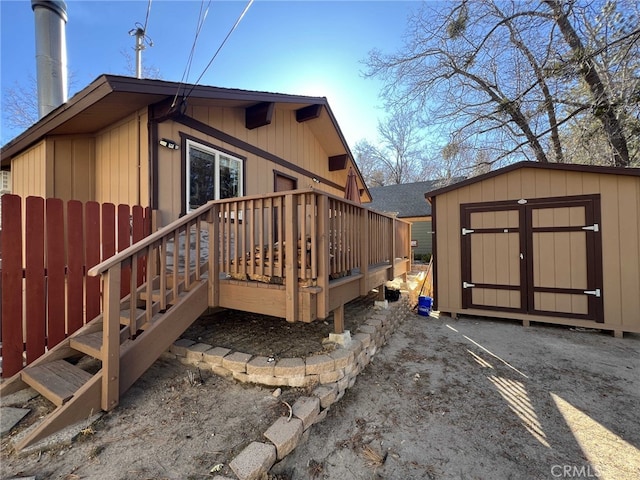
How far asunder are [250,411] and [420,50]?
11373mm

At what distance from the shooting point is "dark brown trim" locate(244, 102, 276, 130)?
518cm

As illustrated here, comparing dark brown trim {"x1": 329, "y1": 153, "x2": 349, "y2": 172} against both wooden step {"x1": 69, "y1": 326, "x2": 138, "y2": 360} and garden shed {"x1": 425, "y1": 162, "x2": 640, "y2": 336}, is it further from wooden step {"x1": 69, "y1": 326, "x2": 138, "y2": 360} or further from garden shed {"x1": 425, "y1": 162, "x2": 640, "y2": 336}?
wooden step {"x1": 69, "y1": 326, "x2": 138, "y2": 360}

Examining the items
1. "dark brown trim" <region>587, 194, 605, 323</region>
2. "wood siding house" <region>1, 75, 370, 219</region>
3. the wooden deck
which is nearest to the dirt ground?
the wooden deck

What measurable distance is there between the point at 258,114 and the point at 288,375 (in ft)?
15.0

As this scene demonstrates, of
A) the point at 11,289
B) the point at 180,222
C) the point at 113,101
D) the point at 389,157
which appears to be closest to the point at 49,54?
the point at 113,101

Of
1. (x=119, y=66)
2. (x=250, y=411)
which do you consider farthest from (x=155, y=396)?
(x=119, y=66)

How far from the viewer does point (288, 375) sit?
2.60 metres

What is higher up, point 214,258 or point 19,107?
point 19,107

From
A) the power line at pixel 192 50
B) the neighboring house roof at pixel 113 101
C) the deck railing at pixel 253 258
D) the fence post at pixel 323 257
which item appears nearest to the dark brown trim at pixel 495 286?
the deck railing at pixel 253 258

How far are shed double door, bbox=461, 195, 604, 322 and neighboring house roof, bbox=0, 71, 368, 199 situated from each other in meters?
4.69

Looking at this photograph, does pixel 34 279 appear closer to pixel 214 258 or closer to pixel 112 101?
pixel 214 258

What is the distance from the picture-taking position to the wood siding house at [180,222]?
2352 mm

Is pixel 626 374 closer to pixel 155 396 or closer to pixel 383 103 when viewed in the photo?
pixel 155 396

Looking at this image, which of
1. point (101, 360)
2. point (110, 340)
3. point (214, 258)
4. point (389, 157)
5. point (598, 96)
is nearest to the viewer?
point (110, 340)
